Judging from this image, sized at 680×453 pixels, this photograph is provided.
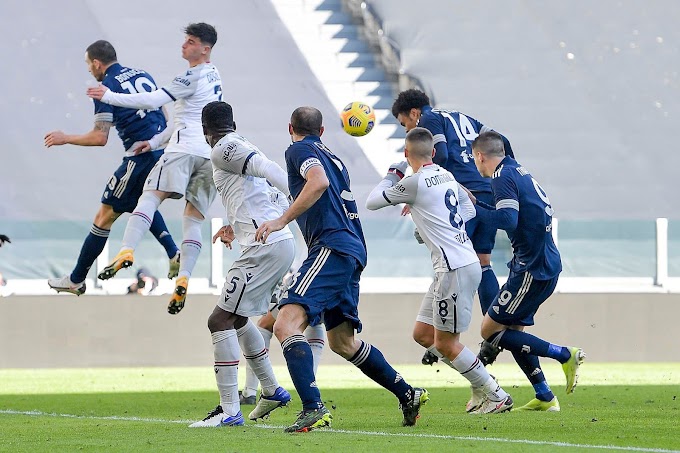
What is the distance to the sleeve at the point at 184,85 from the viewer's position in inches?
384

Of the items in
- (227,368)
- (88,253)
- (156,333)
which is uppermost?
(227,368)

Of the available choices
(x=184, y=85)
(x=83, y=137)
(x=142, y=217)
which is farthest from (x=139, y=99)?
(x=142, y=217)

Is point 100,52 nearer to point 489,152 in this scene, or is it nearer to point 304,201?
point 489,152

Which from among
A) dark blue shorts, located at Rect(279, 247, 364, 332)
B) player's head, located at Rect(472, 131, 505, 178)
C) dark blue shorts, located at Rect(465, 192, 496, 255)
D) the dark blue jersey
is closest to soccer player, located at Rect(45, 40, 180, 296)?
the dark blue jersey

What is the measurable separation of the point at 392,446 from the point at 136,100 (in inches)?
176

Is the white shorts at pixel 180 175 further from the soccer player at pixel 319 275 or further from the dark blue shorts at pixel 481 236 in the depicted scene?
the soccer player at pixel 319 275

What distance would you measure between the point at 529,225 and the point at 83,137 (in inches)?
152

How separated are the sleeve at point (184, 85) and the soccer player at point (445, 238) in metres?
2.47

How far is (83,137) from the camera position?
996cm

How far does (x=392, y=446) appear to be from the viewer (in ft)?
19.4

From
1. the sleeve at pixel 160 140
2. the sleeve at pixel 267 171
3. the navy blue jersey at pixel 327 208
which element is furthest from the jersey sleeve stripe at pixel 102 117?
the navy blue jersey at pixel 327 208

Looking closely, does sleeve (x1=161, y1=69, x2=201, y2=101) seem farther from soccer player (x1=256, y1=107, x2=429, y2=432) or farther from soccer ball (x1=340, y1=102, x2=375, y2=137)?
soccer player (x1=256, y1=107, x2=429, y2=432)

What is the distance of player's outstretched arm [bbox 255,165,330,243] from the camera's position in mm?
6473

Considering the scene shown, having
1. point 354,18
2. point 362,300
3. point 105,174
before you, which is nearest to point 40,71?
point 105,174
